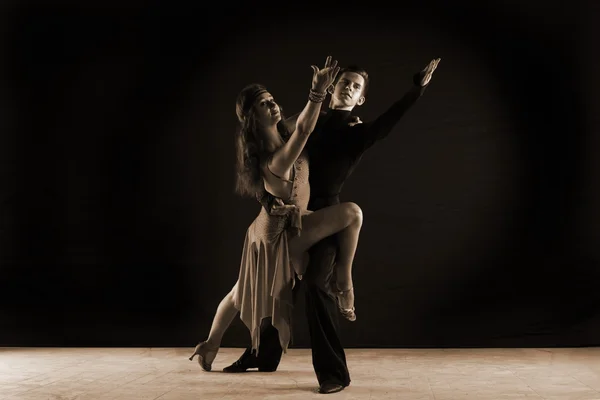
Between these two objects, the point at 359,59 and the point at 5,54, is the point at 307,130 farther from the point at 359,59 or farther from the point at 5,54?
the point at 5,54

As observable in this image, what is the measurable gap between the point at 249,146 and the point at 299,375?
1268mm

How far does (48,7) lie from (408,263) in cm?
307

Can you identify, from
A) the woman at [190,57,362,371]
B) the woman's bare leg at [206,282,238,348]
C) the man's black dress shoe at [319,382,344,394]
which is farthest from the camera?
the woman's bare leg at [206,282,238,348]

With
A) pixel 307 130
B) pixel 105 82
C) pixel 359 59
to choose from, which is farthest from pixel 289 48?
pixel 307 130

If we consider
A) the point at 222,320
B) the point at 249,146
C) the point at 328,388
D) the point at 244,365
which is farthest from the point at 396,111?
the point at 244,365

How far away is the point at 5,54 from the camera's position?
6477 millimetres

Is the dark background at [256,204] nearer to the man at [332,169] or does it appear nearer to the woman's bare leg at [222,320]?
the woman's bare leg at [222,320]

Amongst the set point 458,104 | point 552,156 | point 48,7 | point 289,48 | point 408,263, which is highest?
point 48,7

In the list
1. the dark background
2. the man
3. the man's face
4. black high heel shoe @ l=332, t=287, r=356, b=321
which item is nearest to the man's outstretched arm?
the man

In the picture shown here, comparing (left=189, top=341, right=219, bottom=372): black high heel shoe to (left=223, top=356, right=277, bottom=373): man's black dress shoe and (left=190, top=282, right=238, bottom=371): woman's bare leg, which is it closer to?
(left=190, top=282, right=238, bottom=371): woman's bare leg

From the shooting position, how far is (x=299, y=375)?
492cm

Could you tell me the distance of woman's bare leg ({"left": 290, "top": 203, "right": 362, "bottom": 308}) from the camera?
4426mm

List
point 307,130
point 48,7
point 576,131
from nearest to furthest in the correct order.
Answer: point 307,130
point 576,131
point 48,7

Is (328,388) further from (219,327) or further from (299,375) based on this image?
(219,327)
